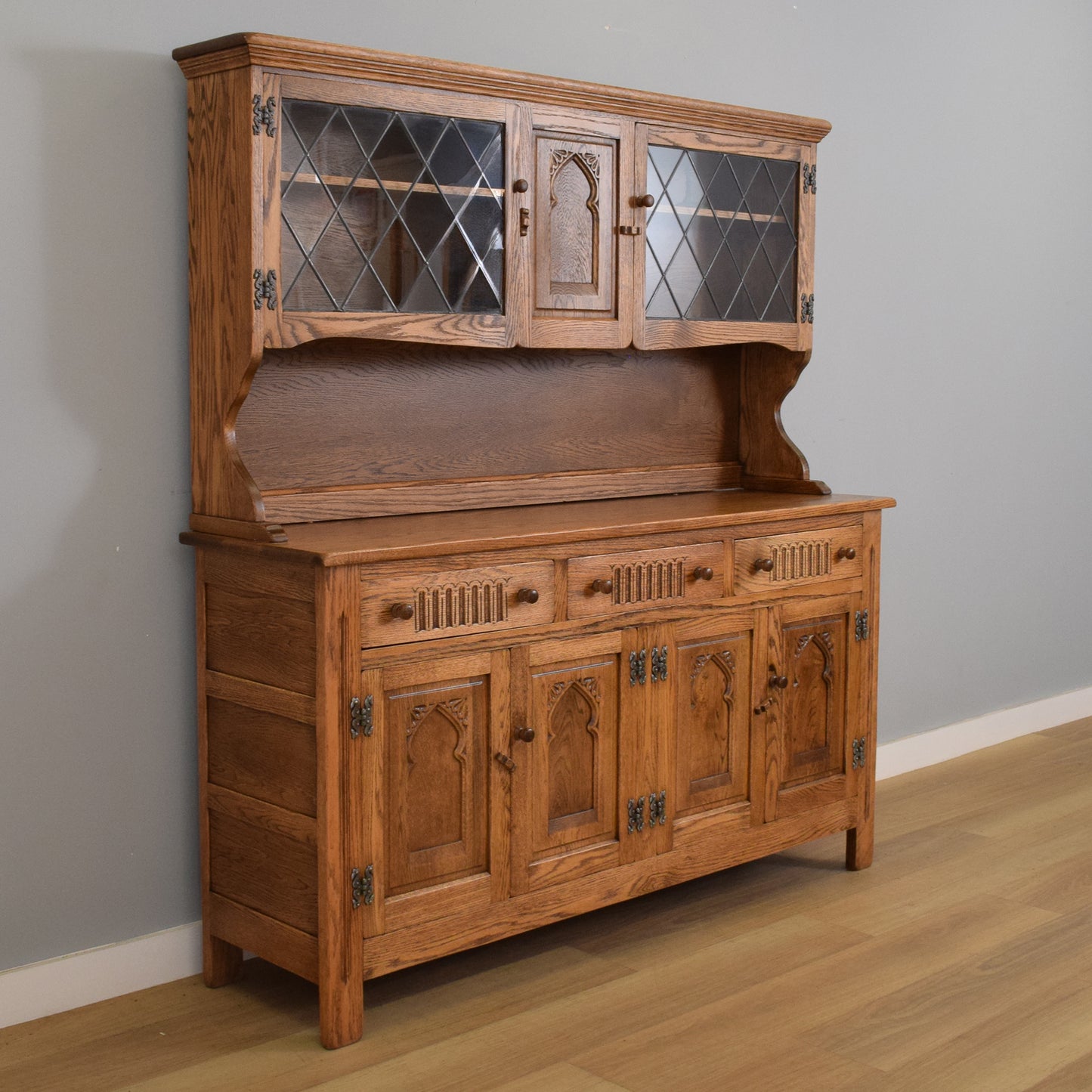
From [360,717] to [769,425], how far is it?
5.40 ft

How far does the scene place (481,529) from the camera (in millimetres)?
2828

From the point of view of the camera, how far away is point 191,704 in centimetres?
291

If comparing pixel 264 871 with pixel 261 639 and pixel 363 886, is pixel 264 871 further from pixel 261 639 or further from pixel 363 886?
pixel 261 639

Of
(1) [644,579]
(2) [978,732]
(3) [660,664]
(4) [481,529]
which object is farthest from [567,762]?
(2) [978,732]

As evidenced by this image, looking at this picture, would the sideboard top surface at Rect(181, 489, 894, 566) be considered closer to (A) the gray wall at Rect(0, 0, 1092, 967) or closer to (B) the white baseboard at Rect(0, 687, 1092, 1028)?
(A) the gray wall at Rect(0, 0, 1092, 967)

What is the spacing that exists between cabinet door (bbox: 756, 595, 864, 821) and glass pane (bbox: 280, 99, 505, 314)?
1096mm

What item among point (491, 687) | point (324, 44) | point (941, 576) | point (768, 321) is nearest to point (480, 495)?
point (491, 687)

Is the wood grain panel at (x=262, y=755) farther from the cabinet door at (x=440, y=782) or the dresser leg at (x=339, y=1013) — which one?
the dresser leg at (x=339, y=1013)

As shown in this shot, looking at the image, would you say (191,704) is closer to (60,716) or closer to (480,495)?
(60,716)

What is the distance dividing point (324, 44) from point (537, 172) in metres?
0.56

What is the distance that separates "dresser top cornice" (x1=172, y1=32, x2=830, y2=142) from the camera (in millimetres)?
Result: 2541

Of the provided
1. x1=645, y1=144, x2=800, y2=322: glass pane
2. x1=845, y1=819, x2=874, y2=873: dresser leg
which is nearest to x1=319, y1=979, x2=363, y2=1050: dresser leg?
x1=845, y1=819, x2=874, y2=873: dresser leg

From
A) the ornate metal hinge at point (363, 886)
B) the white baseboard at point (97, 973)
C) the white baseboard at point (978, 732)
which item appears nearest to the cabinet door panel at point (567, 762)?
the ornate metal hinge at point (363, 886)

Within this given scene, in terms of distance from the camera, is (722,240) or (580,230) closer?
(580,230)
